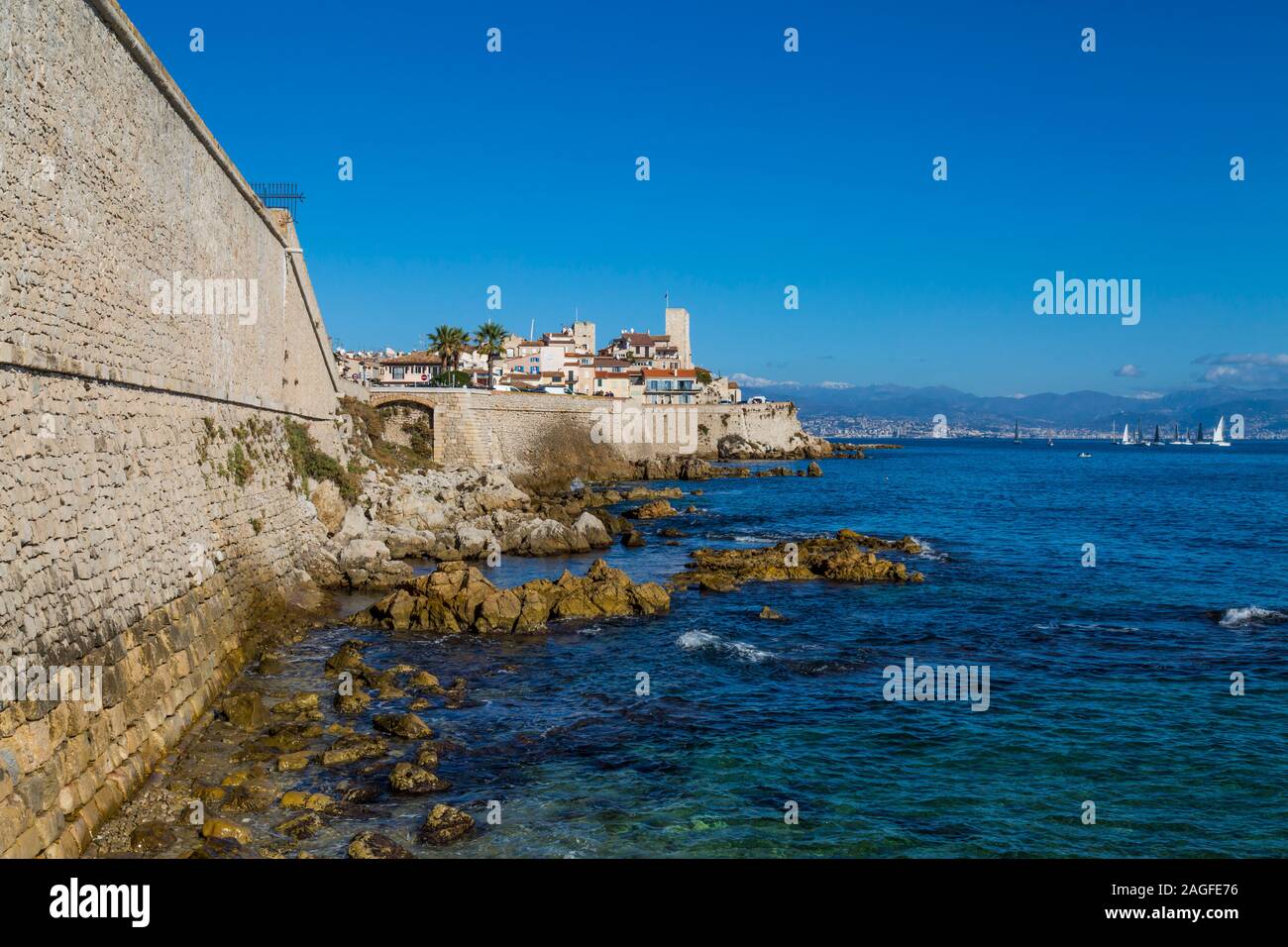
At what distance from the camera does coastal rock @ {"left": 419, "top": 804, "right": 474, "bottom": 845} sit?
11641 mm

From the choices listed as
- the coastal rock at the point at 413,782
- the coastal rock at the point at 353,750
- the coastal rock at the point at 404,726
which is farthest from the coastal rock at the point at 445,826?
the coastal rock at the point at 404,726

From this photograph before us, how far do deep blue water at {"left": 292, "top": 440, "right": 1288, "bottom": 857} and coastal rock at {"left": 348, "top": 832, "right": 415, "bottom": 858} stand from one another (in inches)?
31.9

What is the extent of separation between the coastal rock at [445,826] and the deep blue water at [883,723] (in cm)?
29

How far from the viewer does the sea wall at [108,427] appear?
10.4 meters

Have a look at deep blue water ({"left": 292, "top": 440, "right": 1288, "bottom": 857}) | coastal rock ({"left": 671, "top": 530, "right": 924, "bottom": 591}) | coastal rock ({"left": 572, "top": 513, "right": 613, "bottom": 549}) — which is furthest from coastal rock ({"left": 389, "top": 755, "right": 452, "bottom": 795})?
Answer: coastal rock ({"left": 572, "top": 513, "right": 613, "bottom": 549})

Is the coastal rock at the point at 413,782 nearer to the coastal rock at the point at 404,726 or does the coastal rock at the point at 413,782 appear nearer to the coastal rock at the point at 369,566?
the coastal rock at the point at 404,726

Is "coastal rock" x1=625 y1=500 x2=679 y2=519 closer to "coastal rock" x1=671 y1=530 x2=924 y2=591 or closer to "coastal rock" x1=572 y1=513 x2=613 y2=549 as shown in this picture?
"coastal rock" x1=572 y1=513 x2=613 y2=549

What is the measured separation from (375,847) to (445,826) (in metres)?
1.03

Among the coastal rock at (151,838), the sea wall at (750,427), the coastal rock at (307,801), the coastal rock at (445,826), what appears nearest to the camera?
the coastal rock at (151,838)

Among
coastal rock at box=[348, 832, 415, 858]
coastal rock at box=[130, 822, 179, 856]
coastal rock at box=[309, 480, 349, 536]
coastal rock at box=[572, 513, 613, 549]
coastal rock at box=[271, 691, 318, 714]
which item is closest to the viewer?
coastal rock at box=[130, 822, 179, 856]

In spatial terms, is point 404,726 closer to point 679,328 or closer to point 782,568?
point 782,568

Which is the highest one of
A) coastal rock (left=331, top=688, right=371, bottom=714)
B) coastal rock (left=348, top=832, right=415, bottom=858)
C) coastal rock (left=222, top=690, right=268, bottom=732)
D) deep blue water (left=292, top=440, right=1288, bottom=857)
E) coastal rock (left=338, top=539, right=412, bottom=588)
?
coastal rock (left=338, top=539, right=412, bottom=588)

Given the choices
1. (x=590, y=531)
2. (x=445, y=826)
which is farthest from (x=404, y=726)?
(x=590, y=531)
